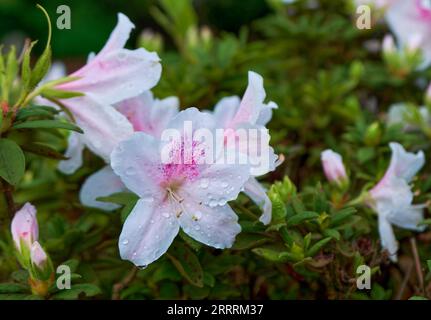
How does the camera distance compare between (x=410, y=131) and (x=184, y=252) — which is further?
(x=410, y=131)

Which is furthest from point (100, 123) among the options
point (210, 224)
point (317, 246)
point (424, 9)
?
point (424, 9)

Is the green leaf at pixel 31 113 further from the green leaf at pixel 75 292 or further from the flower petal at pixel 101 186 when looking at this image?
the green leaf at pixel 75 292

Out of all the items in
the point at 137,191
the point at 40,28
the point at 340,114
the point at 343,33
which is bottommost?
the point at 137,191

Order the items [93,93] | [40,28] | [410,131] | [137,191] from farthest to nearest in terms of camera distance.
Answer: [40,28] → [410,131] → [93,93] → [137,191]

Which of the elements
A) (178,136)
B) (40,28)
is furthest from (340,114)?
(40,28)

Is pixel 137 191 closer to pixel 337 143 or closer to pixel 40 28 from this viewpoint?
pixel 337 143
